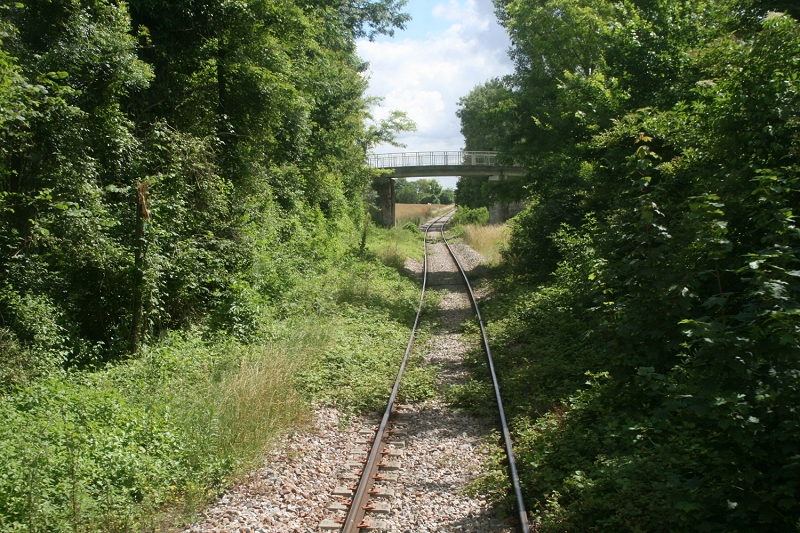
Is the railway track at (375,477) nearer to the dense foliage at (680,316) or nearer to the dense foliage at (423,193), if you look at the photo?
the dense foliage at (680,316)

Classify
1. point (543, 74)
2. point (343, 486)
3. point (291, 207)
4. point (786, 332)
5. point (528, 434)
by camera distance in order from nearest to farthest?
point (786, 332)
point (343, 486)
point (528, 434)
point (291, 207)
point (543, 74)

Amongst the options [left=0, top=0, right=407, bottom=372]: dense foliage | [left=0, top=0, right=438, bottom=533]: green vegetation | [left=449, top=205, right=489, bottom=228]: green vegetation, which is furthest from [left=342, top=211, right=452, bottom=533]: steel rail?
[left=449, top=205, right=489, bottom=228]: green vegetation

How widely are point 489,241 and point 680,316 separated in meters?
26.2

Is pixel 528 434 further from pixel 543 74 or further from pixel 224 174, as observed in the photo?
pixel 543 74

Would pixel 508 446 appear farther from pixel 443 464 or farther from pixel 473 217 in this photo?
pixel 473 217

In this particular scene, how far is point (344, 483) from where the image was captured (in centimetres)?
593

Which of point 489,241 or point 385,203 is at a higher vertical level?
point 385,203

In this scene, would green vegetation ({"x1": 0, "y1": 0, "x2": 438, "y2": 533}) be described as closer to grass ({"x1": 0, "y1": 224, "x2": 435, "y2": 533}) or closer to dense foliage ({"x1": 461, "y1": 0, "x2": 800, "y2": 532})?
grass ({"x1": 0, "y1": 224, "x2": 435, "y2": 533})

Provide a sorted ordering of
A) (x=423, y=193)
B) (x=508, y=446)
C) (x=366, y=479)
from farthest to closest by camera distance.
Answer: (x=423, y=193)
(x=508, y=446)
(x=366, y=479)

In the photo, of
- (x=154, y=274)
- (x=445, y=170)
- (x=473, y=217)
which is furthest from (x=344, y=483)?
(x=473, y=217)

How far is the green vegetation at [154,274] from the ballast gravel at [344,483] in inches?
12.2

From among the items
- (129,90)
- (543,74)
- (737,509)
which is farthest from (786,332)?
(543,74)

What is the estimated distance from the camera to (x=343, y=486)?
5855mm

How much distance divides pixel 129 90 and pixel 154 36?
1.47m
